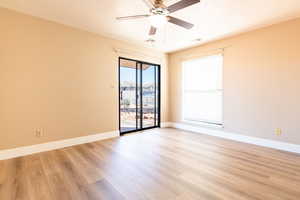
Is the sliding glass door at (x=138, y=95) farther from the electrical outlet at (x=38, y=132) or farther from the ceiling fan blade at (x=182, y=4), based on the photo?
the ceiling fan blade at (x=182, y=4)

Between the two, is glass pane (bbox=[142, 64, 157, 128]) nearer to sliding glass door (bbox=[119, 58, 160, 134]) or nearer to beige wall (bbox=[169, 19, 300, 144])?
sliding glass door (bbox=[119, 58, 160, 134])

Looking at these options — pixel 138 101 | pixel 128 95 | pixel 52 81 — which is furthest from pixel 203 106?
pixel 52 81

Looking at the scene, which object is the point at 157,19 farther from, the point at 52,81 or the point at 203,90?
the point at 203,90

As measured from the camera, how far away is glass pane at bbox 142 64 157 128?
15.3ft

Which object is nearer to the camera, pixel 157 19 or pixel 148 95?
pixel 157 19

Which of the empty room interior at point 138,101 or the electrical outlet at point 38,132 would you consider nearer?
the empty room interior at point 138,101

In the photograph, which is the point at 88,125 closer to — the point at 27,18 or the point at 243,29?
the point at 27,18

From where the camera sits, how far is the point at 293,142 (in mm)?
2863

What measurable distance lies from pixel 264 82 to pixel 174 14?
7.86ft

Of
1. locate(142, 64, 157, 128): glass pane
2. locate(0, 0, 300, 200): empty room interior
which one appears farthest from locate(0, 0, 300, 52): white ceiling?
locate(142, 64, 157, 128): glass pane

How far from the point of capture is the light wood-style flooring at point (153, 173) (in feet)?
5.42

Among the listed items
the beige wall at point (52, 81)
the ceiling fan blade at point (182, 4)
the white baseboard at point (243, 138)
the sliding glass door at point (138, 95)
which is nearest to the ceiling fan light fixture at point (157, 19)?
the ceiling fan blade at point (182, 4)

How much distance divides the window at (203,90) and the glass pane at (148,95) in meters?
1.02

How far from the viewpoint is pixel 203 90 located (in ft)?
14.2
